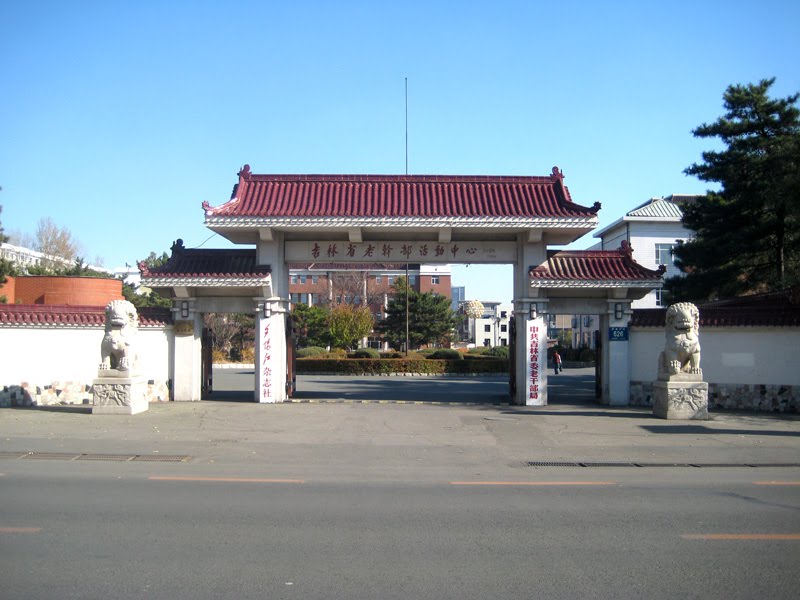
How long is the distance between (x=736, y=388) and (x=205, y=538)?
1623 centimetres

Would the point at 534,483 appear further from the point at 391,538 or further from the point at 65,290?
the point at 65,290

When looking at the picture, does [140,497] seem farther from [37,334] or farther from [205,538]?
[37,334]

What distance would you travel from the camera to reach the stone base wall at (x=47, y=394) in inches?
701

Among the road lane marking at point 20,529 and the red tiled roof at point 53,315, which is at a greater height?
the red tiled roof at point 53,315

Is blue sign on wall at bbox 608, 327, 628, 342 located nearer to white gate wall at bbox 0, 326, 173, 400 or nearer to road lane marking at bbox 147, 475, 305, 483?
road lane marking at bbox 147, 475, 305, 483

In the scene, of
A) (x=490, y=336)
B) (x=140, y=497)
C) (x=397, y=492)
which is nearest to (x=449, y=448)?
(x=397, y=492)

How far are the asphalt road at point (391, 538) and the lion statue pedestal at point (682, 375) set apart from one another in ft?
22.9

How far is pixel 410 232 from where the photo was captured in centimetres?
1920

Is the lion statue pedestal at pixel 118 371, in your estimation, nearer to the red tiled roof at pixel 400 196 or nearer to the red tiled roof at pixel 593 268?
the red tiled roof at pixel 400 196

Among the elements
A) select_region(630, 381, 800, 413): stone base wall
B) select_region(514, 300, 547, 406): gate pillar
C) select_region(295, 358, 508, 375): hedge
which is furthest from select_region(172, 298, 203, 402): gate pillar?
select_region(295, 358, 508, 375): hedge

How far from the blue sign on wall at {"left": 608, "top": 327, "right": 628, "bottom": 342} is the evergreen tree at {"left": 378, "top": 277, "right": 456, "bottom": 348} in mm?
32260

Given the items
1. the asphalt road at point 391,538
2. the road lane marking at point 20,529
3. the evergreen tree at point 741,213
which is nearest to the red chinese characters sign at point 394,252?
the evergreen tree at point 741,213

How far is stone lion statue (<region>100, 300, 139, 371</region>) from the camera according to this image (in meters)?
16.4

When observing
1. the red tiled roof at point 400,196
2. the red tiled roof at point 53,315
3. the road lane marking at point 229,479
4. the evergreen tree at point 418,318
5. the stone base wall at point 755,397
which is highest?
the red tiled roof at point 400,196
